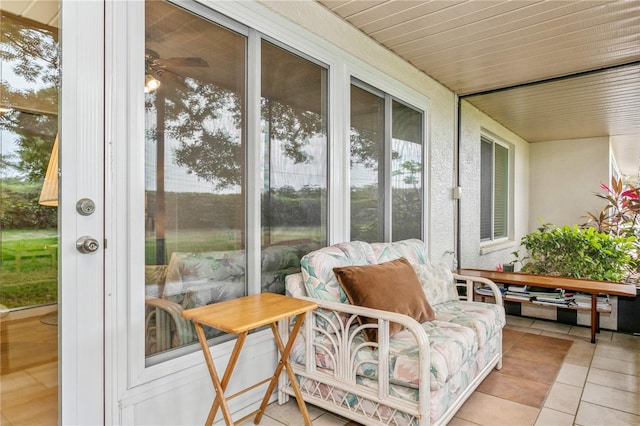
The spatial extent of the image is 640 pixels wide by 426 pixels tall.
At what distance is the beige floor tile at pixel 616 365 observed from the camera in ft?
8.47

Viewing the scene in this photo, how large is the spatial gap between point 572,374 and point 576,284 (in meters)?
1.16

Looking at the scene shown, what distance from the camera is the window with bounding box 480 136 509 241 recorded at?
5.23 meters

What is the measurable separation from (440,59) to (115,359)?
134 inches

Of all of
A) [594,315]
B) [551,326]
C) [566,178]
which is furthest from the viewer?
[566,178]

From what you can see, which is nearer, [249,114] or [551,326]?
[249,114]

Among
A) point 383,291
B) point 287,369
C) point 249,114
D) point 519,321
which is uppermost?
point 249,114

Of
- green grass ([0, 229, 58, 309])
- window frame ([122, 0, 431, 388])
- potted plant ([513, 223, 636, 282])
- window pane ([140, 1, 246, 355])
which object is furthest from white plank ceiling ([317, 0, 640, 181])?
A: green grass ([0, 229, 58, 309])

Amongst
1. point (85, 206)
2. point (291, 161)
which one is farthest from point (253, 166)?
point (85, 206)

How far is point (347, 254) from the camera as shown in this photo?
7.52ft

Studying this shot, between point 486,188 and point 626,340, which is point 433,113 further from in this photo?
point 626,340

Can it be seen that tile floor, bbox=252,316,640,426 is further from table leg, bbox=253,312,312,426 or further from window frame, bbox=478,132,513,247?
window frame, bbox=478,132,513,247

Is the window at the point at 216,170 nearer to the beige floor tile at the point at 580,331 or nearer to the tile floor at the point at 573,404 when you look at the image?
the tile floor at the point at 573,404

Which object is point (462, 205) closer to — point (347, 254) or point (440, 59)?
point (440, 59)

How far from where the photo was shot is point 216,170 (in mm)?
1938
